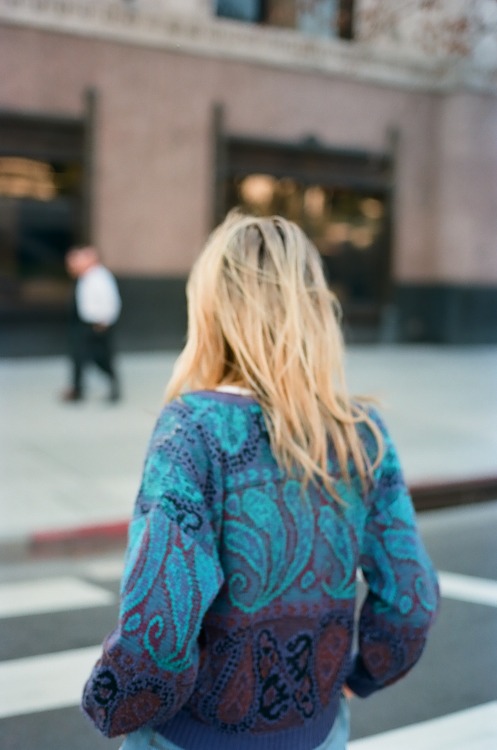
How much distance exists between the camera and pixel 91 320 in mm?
12375

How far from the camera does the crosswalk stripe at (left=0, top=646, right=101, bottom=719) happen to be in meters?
4.21

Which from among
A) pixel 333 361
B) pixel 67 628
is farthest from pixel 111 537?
pixel 333 361

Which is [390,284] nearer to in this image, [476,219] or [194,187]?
[476,219]

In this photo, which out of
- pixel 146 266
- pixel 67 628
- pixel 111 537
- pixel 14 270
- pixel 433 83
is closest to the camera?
pixel 67 628

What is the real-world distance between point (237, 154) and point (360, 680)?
18258 mm

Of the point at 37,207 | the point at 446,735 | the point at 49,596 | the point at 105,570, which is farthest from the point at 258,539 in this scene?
the point at 37,207

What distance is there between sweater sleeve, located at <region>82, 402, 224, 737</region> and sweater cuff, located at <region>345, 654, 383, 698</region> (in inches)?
17.9

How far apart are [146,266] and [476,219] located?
25.9ft

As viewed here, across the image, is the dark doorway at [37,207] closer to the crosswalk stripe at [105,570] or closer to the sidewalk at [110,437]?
the sidewalk at [110,437]

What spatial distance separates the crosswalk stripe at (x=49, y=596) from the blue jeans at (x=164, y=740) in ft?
12.0

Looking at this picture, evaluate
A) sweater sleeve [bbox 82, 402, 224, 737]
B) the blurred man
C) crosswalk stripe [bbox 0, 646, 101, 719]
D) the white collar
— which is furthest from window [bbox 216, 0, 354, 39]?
sweater sleeve [bbox 82, 402, 224, 737]

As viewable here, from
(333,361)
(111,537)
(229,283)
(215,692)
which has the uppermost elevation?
(229,283)

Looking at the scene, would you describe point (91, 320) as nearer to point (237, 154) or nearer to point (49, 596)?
point (49, 596)

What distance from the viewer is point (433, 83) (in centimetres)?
2159
